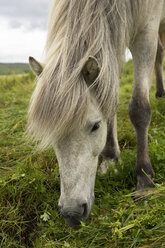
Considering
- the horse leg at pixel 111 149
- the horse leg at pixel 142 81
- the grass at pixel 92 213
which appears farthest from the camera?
the horse leg at pixel 111 149

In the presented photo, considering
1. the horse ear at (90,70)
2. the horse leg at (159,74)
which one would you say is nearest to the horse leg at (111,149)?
the horse ear at (90,70)

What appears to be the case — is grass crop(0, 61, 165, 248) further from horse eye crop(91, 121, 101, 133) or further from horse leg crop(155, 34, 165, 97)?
horse leg crop(155, 34, 165, 97)

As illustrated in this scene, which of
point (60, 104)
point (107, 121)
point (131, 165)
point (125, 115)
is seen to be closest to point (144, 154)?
point (131, 165)

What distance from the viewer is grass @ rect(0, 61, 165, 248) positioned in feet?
4.74

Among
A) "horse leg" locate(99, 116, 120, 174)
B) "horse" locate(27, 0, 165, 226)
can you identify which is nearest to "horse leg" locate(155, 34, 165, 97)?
"horse leg" locate(99, 116, 120, 174)

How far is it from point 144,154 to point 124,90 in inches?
143

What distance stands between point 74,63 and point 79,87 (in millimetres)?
176

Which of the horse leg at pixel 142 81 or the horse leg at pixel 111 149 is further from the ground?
the horse leg at pixel 142 81

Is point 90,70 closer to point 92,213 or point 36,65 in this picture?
point 36,65

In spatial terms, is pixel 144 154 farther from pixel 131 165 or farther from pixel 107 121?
pixel 107 121

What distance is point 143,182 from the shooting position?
2047 mm

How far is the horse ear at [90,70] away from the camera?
60.1 inches

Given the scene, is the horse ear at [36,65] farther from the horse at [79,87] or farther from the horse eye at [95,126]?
the horse eye at [95,126]

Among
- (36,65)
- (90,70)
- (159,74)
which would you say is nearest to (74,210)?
(90,70)
